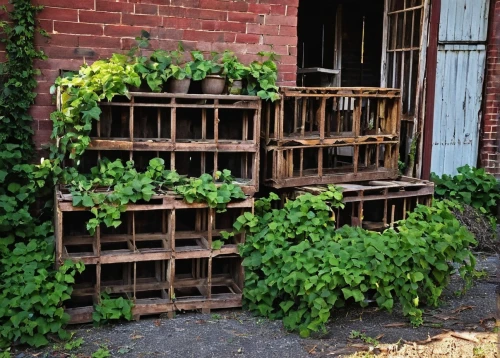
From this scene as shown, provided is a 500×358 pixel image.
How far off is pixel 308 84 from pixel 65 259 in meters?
6.40

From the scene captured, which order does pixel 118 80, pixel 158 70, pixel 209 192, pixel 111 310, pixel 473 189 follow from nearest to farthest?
pixel 111 310 → pixel 118 80 → pixel 209 192 → pixel 158 70 → pixel 473 189

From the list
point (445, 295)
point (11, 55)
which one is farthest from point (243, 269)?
point (11, 55)

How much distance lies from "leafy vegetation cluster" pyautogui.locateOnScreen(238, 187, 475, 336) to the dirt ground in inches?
5.7

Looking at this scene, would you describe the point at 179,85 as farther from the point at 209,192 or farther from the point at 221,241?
the point at 221,241

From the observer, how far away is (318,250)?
4875 mm

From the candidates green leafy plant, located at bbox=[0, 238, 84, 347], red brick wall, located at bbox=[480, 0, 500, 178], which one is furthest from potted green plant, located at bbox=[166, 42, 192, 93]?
red brick wall, located at bbox=[480, 0, 500, 178]

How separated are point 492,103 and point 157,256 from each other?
5728 millimetres

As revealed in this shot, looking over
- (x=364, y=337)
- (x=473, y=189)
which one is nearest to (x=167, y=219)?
(x=364, y=337)

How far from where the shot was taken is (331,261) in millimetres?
4703

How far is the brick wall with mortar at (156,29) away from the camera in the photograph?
5332mm

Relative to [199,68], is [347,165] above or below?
below

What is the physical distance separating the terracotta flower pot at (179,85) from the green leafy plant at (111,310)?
1.88 meters

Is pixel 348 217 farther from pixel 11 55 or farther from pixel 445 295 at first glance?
pixel 11 55

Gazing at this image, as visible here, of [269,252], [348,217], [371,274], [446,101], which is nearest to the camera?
[371,274]
